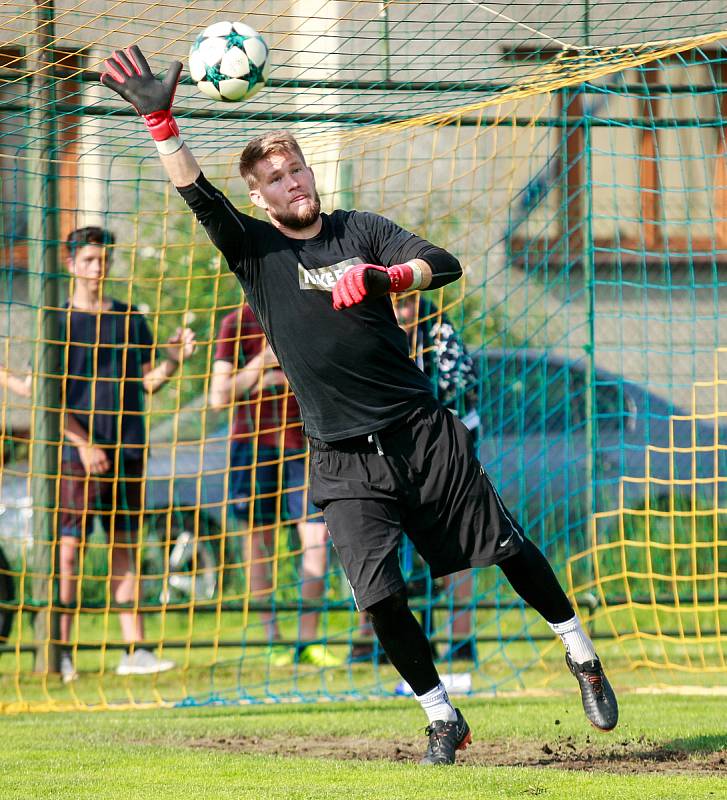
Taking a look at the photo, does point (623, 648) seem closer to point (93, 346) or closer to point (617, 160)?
point (93, 346)

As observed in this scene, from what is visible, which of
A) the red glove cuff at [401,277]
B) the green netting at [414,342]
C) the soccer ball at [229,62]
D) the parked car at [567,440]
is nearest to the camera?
the red glove cuff at [401,277]

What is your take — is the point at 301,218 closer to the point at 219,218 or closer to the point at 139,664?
the point at 219,218

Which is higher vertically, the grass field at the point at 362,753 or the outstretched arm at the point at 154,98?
the outstretched arm at the point at 154,98

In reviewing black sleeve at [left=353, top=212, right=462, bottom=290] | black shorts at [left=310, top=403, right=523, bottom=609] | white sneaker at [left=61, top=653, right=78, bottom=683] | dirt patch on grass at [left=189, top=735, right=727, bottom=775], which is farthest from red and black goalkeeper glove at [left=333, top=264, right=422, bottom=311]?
white sneaker at [left=61, top=653, right=78, bottom=683]

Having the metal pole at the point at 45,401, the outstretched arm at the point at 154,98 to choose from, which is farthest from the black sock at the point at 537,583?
the metal pole at the point at 45,401

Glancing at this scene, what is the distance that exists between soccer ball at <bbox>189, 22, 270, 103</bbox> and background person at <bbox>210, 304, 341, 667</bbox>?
2.61 metres

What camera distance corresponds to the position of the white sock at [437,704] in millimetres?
4512

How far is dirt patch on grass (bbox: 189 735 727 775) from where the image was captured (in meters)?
4.50

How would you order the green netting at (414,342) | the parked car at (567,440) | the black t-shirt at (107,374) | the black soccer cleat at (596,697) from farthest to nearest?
1. the parked car at (567,440)
2. the black t-shirt at (107,374)
3. the green netting at (414,342)
4. the black soccer cleat at (596,697)

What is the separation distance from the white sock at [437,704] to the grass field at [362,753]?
0.63 ft

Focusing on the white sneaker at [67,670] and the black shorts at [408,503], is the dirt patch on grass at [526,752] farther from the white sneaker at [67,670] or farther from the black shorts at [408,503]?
the white sneaker at [67,670]

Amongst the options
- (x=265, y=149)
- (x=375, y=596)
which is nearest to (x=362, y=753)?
(x=375, y=596)

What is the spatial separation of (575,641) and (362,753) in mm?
979

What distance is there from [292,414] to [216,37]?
10.5ft
